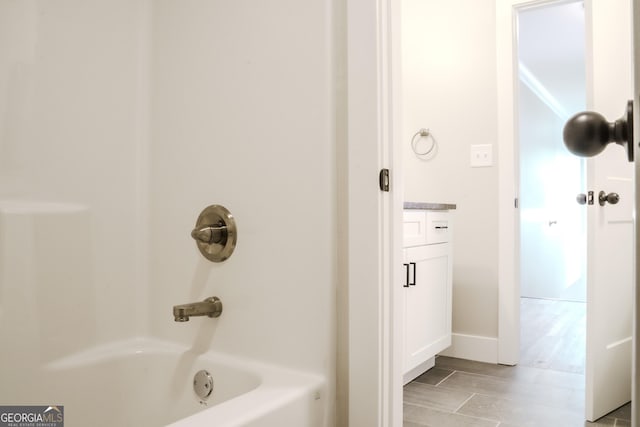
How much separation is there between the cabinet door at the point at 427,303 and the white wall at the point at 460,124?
1.10 ft

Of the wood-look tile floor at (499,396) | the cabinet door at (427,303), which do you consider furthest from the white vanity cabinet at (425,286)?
the wood-look tile floor at (499,396)

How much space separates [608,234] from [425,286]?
81 cm

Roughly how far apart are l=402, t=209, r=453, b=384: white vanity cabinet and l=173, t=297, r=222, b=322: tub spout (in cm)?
95

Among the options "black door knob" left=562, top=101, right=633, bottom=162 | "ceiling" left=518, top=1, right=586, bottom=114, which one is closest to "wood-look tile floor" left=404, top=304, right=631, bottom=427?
"black door knob" left=562, top=101, right=633, bottom=162

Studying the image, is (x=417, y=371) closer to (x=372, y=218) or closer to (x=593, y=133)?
(x=372, y=218)

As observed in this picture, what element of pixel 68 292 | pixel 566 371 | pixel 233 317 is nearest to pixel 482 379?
pixel 566 371

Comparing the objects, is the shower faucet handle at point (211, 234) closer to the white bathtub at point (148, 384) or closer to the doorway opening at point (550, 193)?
the white bathtub at point (148, 384)

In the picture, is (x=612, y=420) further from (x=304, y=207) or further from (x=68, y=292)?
(x=68, y=292)

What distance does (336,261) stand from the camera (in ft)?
3.58

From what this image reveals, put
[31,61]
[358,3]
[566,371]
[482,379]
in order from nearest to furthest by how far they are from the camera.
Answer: [358,3] < [31,61] < [482,379] < [566,371]

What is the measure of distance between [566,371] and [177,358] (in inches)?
85.9

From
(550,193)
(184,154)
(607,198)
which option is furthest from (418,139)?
(550,193)

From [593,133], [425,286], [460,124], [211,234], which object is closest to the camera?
[593,133]

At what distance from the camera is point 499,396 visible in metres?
2.09
